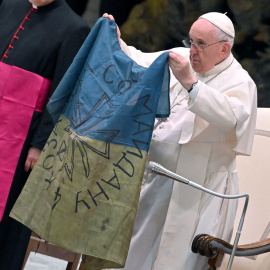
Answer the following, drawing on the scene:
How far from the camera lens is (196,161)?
4.71 metres

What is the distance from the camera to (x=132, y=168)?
161 inches

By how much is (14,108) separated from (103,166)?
997 millimetres

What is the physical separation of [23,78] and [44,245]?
1.32 m

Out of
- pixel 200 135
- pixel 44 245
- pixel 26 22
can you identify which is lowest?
pixel 44 245

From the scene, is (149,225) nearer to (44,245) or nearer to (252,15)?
(44,245)

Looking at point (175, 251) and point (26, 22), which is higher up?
point (26, 22)

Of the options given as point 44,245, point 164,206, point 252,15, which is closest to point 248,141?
point 164,206

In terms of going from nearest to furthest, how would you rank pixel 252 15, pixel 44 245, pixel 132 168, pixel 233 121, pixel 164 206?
1. pixel 132 168
2. pixel 233 121
3. pixel 164 206
4. pixel 44 245
5. pixel 252 15

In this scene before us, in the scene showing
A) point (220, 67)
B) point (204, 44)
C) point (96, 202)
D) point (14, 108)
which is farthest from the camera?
point (14, 108)

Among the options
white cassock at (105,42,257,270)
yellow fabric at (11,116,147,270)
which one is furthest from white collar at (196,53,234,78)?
yellow fabric at (11,116,147,270)

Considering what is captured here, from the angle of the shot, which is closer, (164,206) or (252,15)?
(164,206)

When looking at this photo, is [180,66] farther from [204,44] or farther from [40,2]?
[40,2]

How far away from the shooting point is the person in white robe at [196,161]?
4621mm

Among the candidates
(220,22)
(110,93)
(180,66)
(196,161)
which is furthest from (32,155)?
(220,22)
